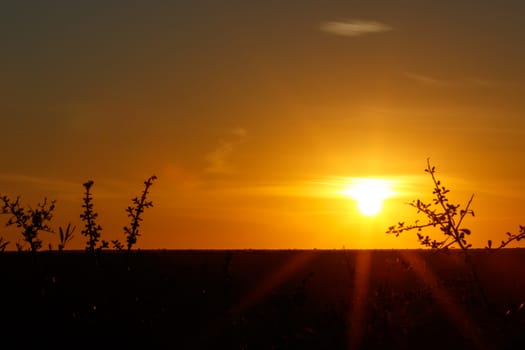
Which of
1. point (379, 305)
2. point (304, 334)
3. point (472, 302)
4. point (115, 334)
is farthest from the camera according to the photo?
point (472, 302)

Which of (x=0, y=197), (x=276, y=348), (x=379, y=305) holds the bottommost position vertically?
(x=276, y=348)

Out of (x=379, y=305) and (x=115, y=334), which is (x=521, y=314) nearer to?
(x=379, y=305)

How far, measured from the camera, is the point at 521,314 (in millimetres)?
7246

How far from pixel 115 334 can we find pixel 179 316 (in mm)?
742

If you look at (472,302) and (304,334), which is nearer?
(304,334)

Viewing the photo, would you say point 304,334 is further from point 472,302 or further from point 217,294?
point 472,302

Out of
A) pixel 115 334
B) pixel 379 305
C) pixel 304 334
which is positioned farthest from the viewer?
pixel 379 305

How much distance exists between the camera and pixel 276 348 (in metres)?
6.07

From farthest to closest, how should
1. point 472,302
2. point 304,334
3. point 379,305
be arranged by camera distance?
1. point 472,302
2. point 379,305
3. point 304,334

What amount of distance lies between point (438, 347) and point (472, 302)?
224 cm

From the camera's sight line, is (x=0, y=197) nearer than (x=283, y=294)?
Yes

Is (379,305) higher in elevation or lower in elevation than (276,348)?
higher

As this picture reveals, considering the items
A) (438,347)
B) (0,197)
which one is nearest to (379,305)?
(438,347)

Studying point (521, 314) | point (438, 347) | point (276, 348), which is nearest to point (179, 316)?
point (276, 348)
